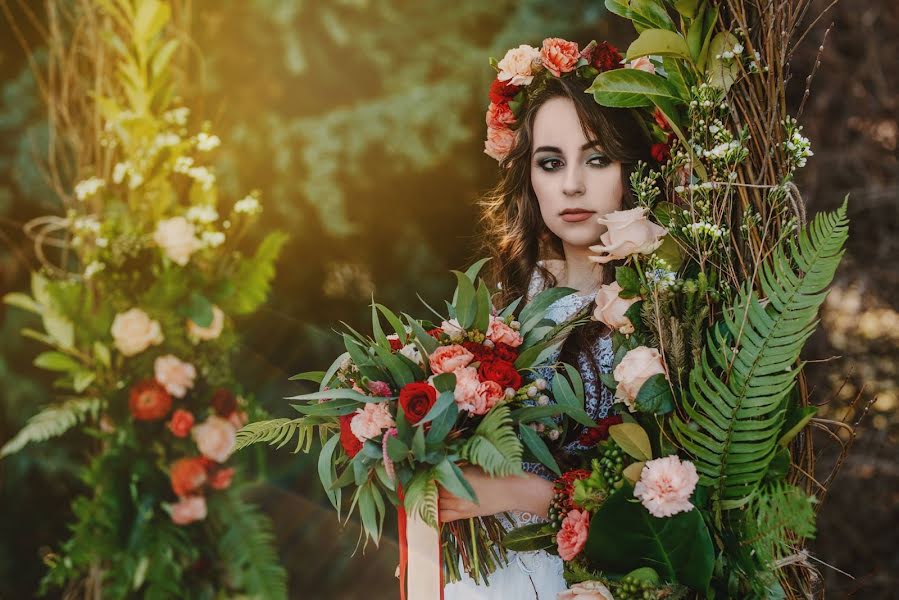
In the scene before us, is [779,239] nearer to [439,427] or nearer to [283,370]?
[439,427]

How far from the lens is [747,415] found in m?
1.28

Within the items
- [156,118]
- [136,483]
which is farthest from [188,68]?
[136,483]

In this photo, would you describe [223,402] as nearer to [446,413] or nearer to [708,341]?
[446,413]

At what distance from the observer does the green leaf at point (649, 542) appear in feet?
4.16

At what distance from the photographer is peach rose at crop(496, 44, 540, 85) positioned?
6.16 ft

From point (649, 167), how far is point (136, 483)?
1.89 metres

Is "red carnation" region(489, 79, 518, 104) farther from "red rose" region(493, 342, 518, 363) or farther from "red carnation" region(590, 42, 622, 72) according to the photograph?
"red rose" region(493, 342, 518, 363)

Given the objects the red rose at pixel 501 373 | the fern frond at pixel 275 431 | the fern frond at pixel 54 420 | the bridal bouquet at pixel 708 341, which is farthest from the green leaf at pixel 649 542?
the fern frond at pixel 54 420

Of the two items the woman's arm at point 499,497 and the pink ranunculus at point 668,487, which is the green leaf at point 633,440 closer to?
the pink ranunculus at point 668,487

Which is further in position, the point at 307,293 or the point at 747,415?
the point at 307,293

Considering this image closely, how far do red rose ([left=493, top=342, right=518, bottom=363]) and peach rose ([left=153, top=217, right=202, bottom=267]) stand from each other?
1548 millimetres

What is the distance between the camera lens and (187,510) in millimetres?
2787

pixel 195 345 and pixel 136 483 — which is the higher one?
pixel 195 345

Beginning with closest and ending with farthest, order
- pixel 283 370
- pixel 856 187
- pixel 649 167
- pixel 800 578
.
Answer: pixel 800 578 < pixel 649 167 < pixel 856 187 < pixel 283 370
